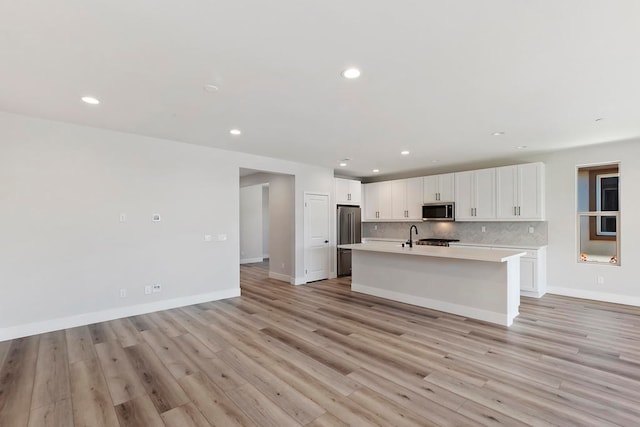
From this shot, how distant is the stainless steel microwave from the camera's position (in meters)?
6.67

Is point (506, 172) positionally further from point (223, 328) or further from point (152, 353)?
point (152, 353)

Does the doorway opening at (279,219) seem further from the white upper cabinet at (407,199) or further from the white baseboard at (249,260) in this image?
the white upper cabinet at (407,199)

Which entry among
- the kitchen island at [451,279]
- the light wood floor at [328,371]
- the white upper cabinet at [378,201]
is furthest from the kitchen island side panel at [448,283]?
the white upper cabinet at [378,201]

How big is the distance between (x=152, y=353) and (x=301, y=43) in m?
3.28

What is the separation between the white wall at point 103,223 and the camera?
3637 mm

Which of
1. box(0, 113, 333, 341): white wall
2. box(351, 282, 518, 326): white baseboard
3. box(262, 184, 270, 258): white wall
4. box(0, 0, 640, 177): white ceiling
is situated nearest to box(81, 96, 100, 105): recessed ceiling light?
box(0, 0, 640, 177): white ceiling

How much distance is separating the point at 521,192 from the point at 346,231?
3747 millimetres

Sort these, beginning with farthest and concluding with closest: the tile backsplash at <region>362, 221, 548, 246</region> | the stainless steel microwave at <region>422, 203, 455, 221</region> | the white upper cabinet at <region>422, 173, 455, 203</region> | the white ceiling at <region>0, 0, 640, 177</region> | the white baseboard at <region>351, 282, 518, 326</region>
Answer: the white upper cabinet at <region>422, 173, 455, 203</region>, the stainless steel microwave at <region>422, 203, 455, 221</region>, the tile backsplash at <region>362, 221, 548, 246</region>, the white baseboard at <region>351, 282, 518, 326</region>, the white ceiling at <region>0, 0, 640, 177</region>

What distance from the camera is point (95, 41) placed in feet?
7.11

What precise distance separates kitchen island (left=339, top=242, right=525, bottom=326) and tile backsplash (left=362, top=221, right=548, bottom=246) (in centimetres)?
185

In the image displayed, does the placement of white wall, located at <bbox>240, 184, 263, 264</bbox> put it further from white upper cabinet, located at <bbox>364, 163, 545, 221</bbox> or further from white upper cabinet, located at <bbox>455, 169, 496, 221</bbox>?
white upper cabinet, located at <bbox>455, 169, 496, 221</bbox>

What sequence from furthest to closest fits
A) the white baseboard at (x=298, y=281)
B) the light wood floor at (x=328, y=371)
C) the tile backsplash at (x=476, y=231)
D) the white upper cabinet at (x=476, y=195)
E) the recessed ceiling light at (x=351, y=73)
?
the white baseboard at (x=298, y=281) → the white upper cabinet at (x=476, y=195) → the tile backsplash at (x=476, y=231) → the recessed ceiling light at (x=351, y=73) → the light wood floor at (x=328, y=371)

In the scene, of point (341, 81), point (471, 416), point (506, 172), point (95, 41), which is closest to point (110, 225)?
point (95, 41)

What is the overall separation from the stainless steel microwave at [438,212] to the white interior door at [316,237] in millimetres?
2276
